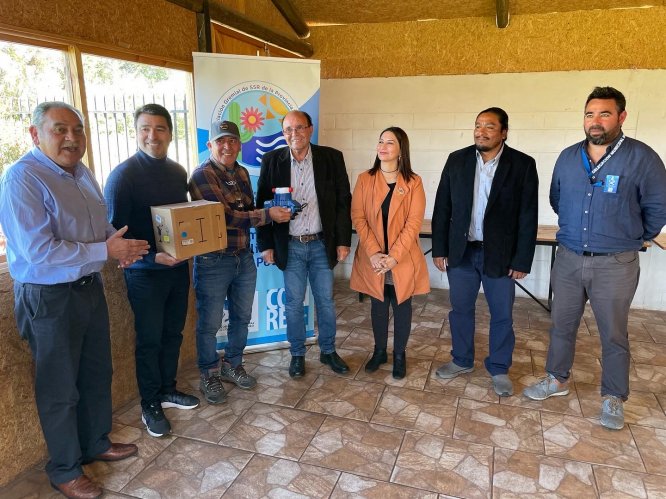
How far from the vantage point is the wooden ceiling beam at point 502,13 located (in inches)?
156

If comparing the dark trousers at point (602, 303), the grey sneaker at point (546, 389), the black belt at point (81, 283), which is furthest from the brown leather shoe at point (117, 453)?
the dark trousers at point (602, 303)

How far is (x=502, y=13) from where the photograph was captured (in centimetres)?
404

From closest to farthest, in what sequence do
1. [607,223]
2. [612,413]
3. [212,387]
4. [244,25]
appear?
[607,223] < [612,413] < [212,387] < [244,25]

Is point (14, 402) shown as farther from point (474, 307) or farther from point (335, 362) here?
point (474, 307)

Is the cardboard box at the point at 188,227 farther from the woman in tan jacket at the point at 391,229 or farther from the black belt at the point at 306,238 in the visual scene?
the woman in tan jacket at the point at 391,229

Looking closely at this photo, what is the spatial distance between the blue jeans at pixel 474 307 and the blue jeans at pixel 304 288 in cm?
76

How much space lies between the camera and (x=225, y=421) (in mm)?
2586

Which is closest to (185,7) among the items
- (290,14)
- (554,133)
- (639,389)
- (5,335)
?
(290,14)

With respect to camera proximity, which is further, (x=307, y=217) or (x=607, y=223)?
(x=307, y=217)

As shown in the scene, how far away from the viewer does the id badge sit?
234 cm

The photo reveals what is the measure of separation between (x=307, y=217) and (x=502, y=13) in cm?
265

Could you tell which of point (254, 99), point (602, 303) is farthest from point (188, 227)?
point (602, 303)

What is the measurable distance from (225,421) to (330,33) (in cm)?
373

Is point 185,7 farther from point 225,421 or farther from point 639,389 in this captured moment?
point 639,389
